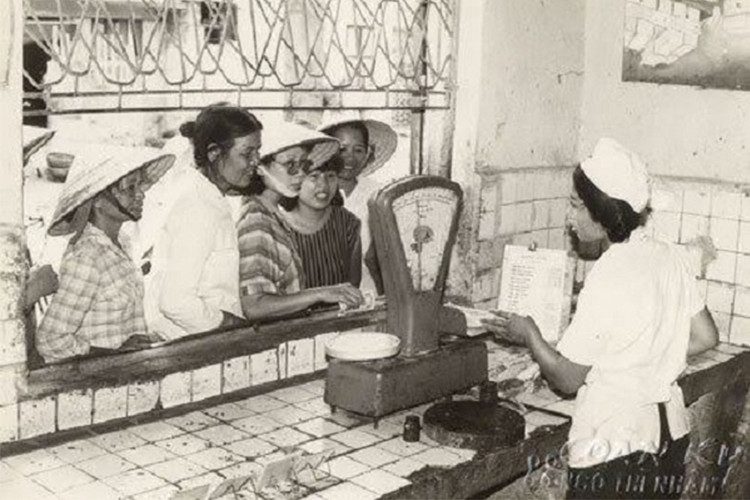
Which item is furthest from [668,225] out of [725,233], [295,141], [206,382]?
[206,382]

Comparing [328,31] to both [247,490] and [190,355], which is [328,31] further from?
[247,490]

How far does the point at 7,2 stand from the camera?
8.66 ft

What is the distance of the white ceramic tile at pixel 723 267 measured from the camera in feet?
14.3

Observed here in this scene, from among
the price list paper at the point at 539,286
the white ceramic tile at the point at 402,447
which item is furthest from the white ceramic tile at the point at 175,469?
the price list paper at the point at 539,286

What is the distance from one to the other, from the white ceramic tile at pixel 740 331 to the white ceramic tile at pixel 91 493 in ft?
9.74

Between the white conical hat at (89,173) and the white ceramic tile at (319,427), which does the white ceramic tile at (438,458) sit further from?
the white conical hat at (89,173)

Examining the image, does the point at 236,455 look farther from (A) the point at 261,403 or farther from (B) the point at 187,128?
(B) the point at 187,128

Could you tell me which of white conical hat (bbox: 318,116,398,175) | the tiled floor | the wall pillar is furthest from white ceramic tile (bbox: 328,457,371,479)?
white conical hat (bbox: 318,116,398,175)

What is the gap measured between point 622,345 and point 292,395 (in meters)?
1.24

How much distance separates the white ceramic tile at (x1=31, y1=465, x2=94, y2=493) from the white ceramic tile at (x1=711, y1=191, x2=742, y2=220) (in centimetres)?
303

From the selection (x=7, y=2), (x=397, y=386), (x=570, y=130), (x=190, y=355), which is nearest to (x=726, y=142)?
(x=570, y=130)

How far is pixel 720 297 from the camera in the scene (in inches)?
174

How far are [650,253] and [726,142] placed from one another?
5.67 feet

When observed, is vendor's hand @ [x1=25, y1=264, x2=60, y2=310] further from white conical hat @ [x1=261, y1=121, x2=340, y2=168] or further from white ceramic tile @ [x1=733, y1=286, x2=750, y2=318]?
white ceramic tile @ [x1=733, y1=286, x2=750, y2=318]
